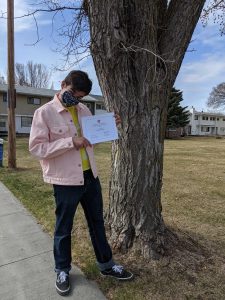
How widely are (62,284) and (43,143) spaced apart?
137 cm

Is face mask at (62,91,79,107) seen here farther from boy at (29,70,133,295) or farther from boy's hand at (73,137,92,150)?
boy's hand at (73,137,92,150)

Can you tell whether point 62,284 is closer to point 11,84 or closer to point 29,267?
point 29,267

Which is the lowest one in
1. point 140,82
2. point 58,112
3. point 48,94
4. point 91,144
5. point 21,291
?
point 21,291

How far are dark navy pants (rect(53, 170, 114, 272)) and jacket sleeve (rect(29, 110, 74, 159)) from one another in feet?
1.12

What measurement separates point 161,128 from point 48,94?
41263 mm

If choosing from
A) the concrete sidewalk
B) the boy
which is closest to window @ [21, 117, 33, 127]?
the concrete sidewalk

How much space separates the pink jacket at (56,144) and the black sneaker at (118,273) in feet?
3.26

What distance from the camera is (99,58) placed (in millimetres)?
3787

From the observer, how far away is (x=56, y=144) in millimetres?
3145

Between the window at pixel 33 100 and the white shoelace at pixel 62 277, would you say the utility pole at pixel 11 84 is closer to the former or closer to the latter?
the white shoelace at pixel 62 277

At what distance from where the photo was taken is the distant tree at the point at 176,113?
45.5 m

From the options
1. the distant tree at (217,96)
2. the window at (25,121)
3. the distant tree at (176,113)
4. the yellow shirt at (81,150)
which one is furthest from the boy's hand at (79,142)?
the distant tree at (217,96)

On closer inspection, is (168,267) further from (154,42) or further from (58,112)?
(154,42)

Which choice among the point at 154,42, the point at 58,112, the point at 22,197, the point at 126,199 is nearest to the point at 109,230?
the point at 126,199
